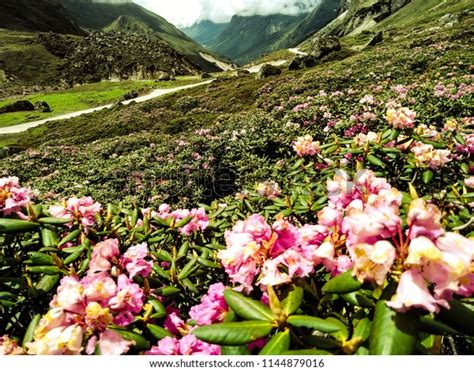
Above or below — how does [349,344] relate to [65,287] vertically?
below

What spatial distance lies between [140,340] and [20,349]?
1.98 ft

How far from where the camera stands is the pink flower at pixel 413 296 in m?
1.10

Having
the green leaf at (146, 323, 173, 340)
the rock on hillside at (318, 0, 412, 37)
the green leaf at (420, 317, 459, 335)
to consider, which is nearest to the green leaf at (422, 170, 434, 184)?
the green leaf at (420, 317, 459, 335)

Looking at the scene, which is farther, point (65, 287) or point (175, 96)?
point (175, 96)

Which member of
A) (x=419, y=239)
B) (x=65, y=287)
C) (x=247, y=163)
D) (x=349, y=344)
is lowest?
(x=247, y=163)

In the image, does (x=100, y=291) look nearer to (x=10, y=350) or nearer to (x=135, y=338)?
(x=135, y=338)

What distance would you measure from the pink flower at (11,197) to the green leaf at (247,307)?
174 cm

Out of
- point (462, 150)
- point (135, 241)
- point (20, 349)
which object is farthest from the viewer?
point (462, 150)

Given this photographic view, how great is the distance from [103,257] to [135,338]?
1.92ft

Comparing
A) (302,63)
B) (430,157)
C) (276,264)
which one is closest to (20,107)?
(302,63)

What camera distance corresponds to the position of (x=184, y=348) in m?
1.59
